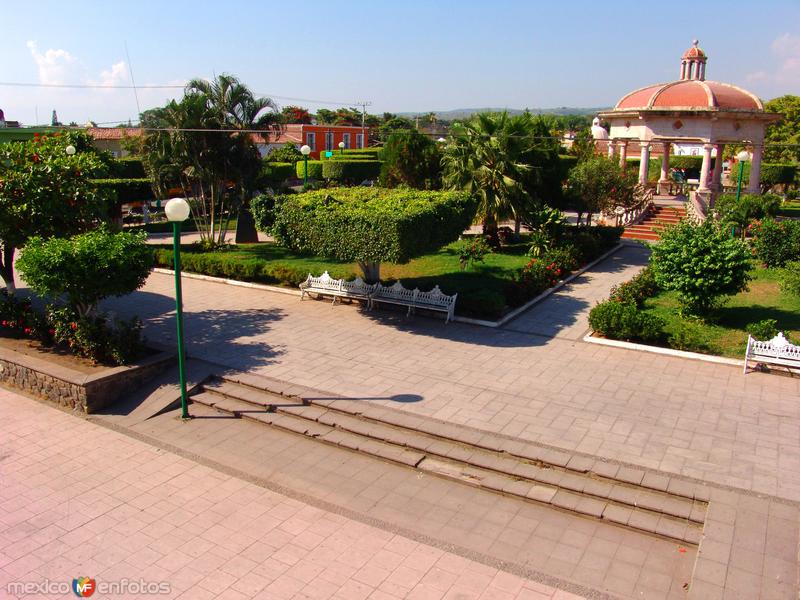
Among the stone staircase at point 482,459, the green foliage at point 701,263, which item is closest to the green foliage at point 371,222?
the stone staircase at point 482,459

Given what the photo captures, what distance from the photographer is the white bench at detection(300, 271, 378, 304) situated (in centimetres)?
1605

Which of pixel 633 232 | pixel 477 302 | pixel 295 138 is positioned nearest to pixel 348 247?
pixel 477 302

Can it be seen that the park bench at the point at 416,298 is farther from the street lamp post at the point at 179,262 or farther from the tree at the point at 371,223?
the street lamp post at the point at 179,262

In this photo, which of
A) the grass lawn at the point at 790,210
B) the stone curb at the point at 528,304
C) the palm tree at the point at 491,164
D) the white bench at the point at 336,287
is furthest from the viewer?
the grass lawn at the point at 790,210

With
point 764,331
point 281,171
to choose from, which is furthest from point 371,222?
point 281,171

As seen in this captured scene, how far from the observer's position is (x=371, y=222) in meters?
13.6

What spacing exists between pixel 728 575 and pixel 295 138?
173 feet

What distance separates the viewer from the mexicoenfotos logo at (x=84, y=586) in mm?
6805

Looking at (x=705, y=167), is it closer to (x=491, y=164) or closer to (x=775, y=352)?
(x=491, y=164)

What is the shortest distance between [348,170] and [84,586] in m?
35.3

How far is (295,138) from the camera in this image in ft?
181

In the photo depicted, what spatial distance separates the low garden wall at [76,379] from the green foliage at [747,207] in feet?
66.4

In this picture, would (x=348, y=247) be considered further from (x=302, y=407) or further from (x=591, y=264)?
(x=591, y=264)

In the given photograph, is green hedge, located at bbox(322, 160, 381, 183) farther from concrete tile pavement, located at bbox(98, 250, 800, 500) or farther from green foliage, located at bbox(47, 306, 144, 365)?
green foliage, located at bbox(47, 306, 144, 365)
